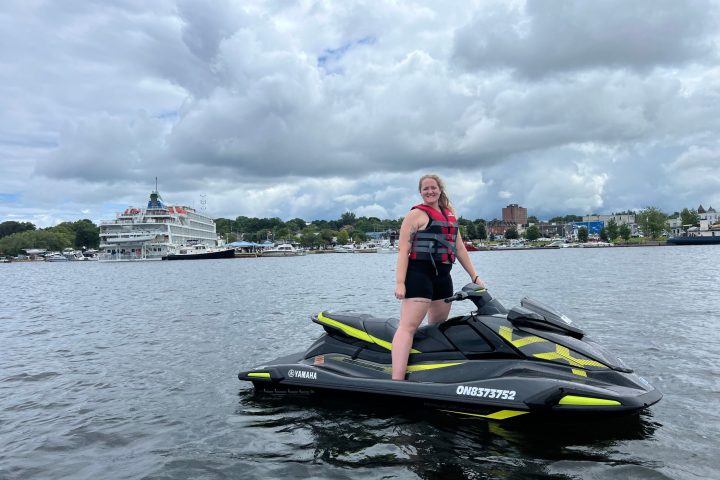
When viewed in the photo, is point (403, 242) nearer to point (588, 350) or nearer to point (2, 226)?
point (588, 350)

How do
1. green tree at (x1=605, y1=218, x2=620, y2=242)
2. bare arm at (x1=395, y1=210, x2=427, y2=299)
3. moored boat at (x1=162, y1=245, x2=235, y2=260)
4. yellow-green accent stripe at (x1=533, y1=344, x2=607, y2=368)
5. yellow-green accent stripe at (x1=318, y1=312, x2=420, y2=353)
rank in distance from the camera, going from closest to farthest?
yellow-green accent stripe at (x1=533, y1=344, x2=607, y2=368) < bare arm at (x1=395, y1=210, x2=427, y2=299) < yellow-green accent stripe at (x1=318, y1=312, x2=420, y2=353) < moored boat at (x1=162, y1=245, x2=235, y2=260) < green tree at (x1=605, y1=218, x2=620, y2=242)

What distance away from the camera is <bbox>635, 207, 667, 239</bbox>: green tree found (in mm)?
135500

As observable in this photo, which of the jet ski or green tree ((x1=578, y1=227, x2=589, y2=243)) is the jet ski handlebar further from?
green tree ((x1=578, y1=227, x2=589, y2=243))

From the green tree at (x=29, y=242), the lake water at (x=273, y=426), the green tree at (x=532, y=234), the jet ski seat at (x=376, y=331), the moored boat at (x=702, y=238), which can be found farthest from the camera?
the green tree at (x=532, y=234)

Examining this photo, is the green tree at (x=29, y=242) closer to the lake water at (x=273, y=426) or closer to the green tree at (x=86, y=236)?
the green tree at (x=86, y=236)

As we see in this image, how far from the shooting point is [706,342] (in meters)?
9.10

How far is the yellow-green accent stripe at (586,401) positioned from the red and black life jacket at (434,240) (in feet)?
6.18

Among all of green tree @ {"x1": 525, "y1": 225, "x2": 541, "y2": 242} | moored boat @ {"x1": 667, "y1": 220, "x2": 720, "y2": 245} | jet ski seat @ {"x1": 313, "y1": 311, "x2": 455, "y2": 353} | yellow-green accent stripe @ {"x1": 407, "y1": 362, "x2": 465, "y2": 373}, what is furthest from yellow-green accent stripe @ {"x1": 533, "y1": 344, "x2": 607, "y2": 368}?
green tree @ {"x1": 525, "y1": 225, "x2": 541, "y2": 242}

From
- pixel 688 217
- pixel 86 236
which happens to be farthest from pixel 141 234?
pixel 688 217

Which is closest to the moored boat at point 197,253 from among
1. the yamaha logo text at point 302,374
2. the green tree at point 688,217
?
the yamaha logo text at point 302,374

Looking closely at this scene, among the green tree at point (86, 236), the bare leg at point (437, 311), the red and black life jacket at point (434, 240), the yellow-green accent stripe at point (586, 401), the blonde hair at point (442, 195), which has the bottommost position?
the yellow-green accent stripe at point (586, 401)

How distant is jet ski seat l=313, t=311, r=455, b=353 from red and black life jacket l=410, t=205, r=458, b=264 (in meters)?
0.96

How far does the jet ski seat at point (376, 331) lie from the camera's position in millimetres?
5805

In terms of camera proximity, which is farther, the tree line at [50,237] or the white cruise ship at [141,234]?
the tree line at [50,237]
